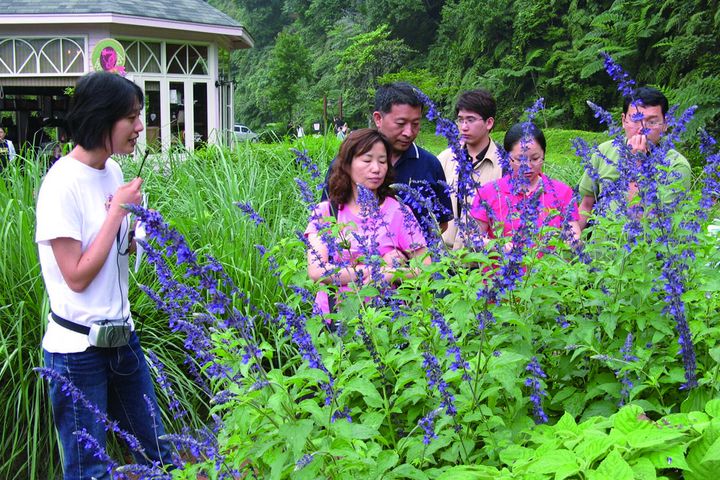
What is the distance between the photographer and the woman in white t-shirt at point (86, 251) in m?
2.84

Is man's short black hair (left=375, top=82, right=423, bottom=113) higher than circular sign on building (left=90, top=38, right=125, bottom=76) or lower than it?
higher

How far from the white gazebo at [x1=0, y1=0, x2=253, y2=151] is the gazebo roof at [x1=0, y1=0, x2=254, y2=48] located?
25mm

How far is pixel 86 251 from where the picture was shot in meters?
2.88

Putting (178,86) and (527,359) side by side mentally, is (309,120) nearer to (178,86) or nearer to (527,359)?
(178,86)

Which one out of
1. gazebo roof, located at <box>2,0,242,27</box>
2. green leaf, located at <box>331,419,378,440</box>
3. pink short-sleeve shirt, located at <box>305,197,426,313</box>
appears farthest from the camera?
gazebo roof, located at <box>2,0,242,27</box>

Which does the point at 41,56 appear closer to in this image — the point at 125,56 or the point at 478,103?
the point at 125,56

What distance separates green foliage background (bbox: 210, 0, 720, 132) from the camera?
1977cm

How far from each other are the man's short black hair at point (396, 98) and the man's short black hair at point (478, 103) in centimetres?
76

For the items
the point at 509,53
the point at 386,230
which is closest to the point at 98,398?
the point at 386,230

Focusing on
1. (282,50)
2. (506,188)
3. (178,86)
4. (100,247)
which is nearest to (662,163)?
(506,188)

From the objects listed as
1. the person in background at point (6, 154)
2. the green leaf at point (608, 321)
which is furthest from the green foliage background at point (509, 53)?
the green leaf at point (608, 321)

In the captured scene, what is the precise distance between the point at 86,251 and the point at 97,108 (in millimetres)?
545

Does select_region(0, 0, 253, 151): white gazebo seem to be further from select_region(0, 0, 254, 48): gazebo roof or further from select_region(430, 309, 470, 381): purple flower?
select_region(430, 309, 470, 381): purple flower

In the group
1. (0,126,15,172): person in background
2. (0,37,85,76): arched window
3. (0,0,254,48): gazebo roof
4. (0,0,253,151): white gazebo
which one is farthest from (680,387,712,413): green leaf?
(0,37,85,76): arched window
